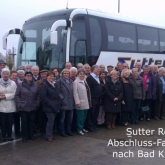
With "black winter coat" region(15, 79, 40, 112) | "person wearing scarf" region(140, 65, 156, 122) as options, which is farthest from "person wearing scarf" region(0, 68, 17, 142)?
"person wearing scarf" region(140, 65, 156, 122)

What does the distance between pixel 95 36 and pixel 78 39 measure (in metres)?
0.88

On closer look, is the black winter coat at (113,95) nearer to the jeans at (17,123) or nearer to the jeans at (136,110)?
the jeans at (136,110)

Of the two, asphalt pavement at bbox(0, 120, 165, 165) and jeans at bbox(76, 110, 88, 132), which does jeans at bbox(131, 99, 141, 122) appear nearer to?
asphalt pavement at bbox(0, 120, 165, 165)

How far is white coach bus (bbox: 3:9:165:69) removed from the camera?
403 inches

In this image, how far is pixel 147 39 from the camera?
13.3 metres

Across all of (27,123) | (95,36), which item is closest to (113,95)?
(27,123)

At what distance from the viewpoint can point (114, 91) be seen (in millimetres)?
7941

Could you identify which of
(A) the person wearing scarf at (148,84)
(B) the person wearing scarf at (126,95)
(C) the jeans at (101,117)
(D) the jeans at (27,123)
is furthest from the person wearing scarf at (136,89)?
(D) the jeans at (27,123)

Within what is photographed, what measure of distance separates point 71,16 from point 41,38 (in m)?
1.41

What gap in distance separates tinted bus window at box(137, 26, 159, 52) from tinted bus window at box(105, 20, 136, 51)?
406mm

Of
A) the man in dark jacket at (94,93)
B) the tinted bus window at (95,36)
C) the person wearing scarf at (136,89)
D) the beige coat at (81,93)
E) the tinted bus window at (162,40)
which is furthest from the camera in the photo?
the tinted bus window at (162,40)

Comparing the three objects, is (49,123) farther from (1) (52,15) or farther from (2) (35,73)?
(1) (52,15)

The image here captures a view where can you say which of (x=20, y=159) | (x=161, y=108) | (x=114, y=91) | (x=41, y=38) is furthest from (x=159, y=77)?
(x=20, y=159)

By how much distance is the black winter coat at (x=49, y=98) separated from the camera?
6.57m
